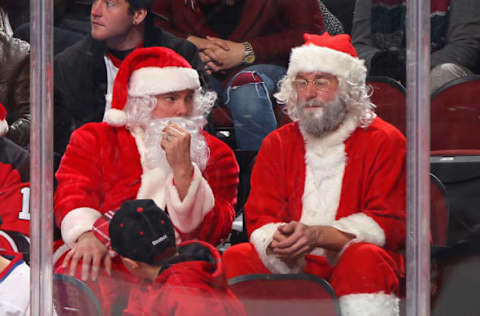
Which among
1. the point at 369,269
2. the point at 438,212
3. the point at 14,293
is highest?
the point at 438,212

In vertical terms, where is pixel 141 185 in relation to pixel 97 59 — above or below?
below

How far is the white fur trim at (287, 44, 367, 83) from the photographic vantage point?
1.38 metres

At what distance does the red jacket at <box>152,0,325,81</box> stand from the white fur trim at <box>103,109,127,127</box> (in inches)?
8.1

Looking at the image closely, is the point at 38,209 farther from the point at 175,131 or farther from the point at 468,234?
the point at 468,234

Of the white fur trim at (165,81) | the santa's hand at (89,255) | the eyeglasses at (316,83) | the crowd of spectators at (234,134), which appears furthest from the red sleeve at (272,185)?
the santa's hand at (89,255)

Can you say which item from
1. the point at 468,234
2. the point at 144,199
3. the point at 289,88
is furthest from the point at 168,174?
the point at 468,234

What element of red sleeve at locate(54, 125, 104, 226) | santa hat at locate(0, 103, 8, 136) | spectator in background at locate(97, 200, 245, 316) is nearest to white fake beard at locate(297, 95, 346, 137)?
spectator in background at locate(97, 200, 245, 316)

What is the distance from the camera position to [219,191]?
147 centimetres

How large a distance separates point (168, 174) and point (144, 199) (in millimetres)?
72

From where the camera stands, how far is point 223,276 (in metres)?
1.45

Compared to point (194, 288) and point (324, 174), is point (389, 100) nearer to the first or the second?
point (324, 174)

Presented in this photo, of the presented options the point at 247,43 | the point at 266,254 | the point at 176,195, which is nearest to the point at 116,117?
the point at 176,195

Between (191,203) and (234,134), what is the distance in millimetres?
168

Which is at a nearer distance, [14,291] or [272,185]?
[272,185]
